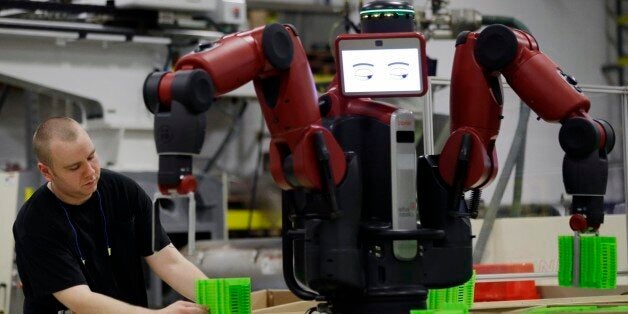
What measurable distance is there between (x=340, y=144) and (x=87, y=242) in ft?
2.97

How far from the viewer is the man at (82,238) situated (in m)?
2.90

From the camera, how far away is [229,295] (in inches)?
100

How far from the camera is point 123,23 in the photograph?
206 inches

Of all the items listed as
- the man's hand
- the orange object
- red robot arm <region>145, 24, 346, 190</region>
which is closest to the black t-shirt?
the man's hand

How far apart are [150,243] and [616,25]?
6.85 m

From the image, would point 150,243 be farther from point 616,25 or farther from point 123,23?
point 616,25

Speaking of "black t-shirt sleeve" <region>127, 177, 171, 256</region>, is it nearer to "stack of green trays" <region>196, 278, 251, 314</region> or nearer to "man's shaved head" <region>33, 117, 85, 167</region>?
"man's shaved head" <region>33, 117, 85, 167</region>

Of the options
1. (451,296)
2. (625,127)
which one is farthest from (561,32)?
(451,296)

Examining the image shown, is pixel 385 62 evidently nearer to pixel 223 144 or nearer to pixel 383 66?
pixel 383 66

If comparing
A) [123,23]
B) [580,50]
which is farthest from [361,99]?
[580,50]

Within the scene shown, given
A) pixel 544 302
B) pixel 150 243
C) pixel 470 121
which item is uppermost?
pixel 470 121

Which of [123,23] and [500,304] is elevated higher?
[123,23]

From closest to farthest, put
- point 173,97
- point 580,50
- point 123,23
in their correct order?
point 173,97 → point 123,23 → point 580,50

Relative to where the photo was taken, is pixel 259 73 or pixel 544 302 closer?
pixel 259 73
